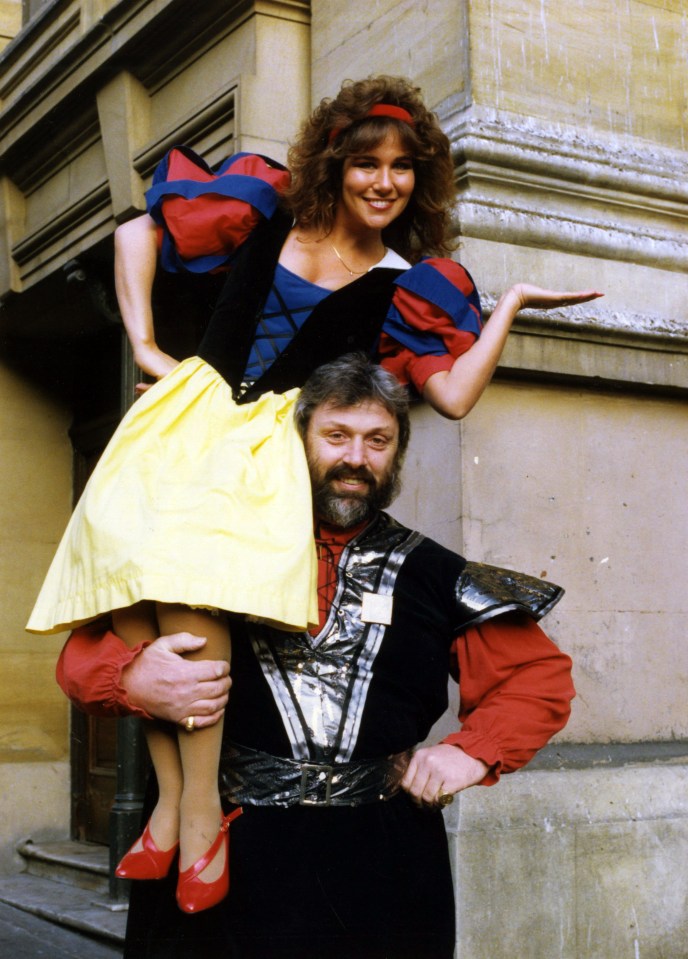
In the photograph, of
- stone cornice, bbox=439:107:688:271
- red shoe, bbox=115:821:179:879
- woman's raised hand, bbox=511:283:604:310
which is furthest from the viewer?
stone cornice, bbox=439:107:688:271

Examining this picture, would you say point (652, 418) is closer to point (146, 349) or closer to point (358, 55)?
point (358, 55)

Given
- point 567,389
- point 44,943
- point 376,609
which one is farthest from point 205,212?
point 44,943

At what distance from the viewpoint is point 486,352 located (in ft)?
9.19

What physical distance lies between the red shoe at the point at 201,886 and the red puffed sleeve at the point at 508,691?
54 cm

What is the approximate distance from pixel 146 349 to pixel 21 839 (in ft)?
19.4

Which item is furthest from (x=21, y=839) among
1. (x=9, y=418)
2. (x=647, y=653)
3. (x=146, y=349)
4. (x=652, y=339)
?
(x=146, y=349)

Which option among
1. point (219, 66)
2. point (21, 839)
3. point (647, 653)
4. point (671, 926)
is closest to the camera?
point (671, 926)

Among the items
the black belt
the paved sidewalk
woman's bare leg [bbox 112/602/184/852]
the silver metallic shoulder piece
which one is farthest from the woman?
the paved sidewalk

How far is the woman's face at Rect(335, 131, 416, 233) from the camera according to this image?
9.64ft

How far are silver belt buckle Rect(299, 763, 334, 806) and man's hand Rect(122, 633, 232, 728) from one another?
0.24 meters

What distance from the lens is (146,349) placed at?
292 cm

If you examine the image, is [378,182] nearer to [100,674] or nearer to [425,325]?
[425,325]

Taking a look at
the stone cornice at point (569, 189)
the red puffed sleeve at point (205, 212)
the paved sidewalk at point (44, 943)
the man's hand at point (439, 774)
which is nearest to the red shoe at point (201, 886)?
the man's hand at point (439, 774)

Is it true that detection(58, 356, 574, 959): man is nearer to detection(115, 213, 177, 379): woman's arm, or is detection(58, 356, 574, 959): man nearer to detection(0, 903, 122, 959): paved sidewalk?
detection(115, 213, 177, 379): woman's arm
